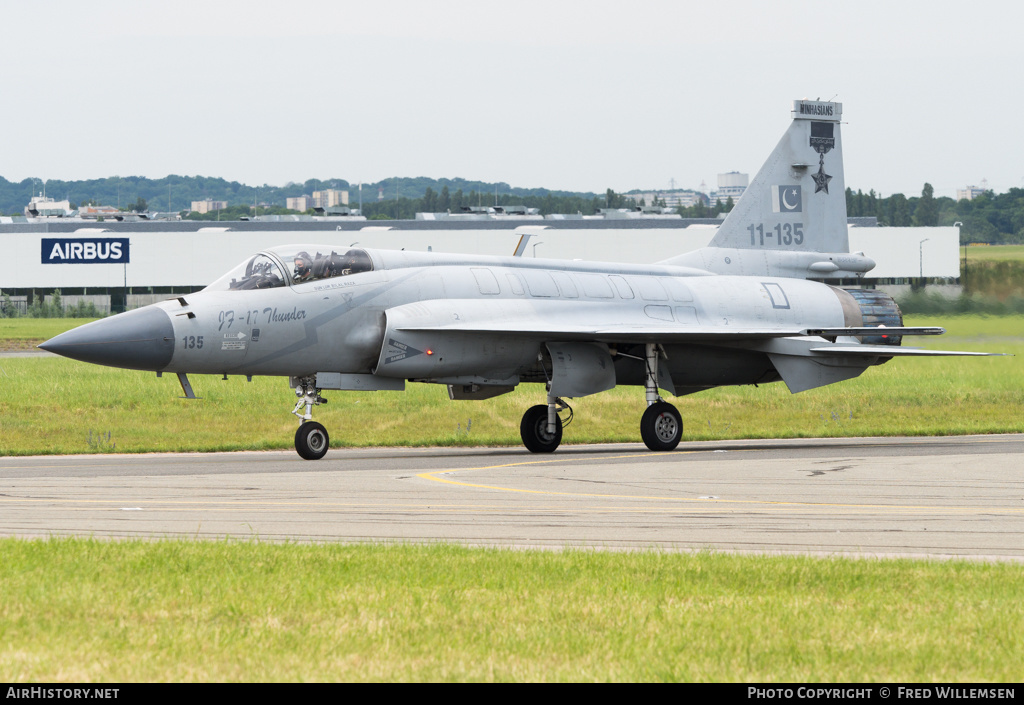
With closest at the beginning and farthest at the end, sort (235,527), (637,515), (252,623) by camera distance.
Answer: (252,623) < (235,527) < (637,515)

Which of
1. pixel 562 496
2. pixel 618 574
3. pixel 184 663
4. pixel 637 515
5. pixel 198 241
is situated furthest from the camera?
pixel 198 241

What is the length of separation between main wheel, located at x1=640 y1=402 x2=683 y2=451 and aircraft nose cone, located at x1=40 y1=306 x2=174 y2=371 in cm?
786

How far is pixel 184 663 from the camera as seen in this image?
20.2 feet

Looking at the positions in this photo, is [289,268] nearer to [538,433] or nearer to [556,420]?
[538,433]

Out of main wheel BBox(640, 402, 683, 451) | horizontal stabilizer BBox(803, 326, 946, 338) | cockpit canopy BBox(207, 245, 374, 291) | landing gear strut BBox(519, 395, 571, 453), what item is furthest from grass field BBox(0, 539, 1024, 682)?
horizontal stabilizer BBox(803, 326, 946, 338)

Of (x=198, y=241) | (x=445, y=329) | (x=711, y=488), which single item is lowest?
(x=711, y=488)

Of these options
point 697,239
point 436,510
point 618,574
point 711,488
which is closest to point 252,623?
point 618,574

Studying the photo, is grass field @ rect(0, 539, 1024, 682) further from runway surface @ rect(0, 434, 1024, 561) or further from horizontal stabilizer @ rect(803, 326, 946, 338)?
horizontal stabilizer @ rect(803, 326, 946, 338)

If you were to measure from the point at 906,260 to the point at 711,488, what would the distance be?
78243mm

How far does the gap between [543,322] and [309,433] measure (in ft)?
14.2

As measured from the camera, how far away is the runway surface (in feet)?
36.2

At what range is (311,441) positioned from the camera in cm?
1950

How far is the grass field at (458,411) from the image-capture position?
82.0ft

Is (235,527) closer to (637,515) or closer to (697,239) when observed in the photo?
(637,515)
